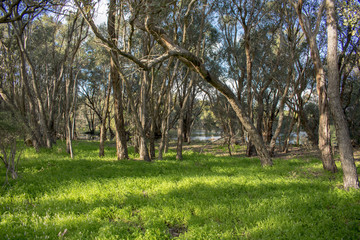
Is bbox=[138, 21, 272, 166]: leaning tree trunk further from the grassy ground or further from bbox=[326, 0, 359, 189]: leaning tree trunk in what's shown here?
bbox=[326, 0, 359, 189]: leaning tree trunk

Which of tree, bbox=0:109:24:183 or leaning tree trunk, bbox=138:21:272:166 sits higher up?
leaning tree trunk, bbox=138:21:272:166

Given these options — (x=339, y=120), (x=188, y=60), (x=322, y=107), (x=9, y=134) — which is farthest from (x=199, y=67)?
(x=9, y=134)

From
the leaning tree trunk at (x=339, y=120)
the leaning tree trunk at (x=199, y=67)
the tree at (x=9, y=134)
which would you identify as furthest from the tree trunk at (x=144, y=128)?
the leaning tree trunk at (x=339, y=120)

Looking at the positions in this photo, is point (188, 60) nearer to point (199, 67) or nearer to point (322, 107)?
point (199, 67)

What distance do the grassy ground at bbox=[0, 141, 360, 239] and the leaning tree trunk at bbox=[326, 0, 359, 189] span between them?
575 millimetres

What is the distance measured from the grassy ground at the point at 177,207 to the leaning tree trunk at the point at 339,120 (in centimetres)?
57

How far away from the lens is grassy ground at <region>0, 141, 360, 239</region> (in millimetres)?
4398

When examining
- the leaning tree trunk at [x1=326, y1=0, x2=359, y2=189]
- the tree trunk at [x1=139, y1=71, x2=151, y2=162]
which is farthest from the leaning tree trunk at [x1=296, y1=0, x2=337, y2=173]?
the tree trunk at [x1=139, y1=71, x2=151, y2=162]

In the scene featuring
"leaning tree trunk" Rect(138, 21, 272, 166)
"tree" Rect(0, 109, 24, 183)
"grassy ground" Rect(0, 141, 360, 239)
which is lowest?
"grassy ground" Rect(0, 141, 360, 239)

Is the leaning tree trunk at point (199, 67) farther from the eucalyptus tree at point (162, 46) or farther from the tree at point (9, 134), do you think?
the tree at point (9, 134)

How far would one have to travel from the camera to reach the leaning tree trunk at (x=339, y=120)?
21.1ft

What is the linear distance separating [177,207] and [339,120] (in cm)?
499

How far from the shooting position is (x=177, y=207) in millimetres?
5520

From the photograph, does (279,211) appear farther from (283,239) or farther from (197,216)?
(197,216)
